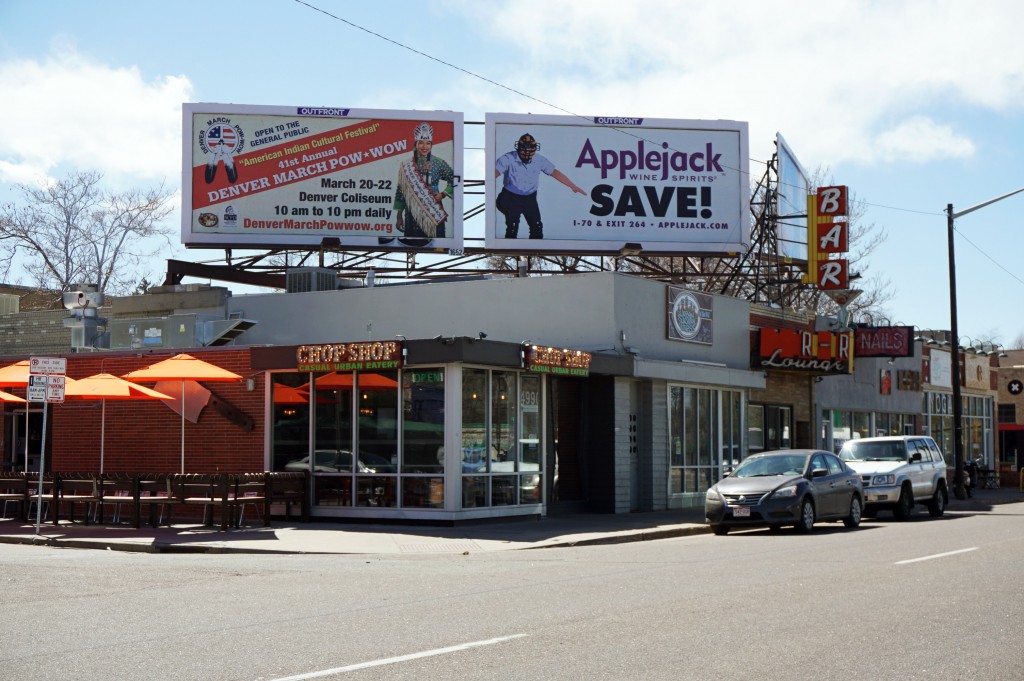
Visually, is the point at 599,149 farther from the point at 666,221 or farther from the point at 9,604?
the point at 9,604

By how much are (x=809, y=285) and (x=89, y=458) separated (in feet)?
65.5

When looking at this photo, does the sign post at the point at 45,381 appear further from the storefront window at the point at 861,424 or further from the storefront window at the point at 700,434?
Result: the storefront window at the point at 861,424

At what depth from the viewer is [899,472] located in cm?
2594

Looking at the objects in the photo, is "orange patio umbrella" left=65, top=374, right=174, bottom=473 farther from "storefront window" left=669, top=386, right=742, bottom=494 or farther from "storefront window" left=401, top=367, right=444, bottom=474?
"storefront window" left=669, top=386, right=742, bottom=494

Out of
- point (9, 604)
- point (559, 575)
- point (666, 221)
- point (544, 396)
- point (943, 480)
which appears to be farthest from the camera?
point (666, 221)

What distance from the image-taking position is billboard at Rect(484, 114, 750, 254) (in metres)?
33.0

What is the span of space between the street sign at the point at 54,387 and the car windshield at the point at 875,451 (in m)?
16.4

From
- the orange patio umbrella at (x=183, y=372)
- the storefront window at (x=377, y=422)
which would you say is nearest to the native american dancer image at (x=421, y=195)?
the orange patio umbrella at (x=183, y=372)

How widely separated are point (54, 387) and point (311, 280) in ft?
34.3

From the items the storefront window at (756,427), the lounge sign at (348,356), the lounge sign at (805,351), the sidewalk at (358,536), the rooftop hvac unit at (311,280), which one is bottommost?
the sidewalk at (358,536)

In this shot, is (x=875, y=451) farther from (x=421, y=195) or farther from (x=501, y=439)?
(x=421, y=195)

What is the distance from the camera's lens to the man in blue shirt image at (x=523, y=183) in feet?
108

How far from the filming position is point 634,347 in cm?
2608

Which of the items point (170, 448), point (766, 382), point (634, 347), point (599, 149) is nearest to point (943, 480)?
point (766, 382)
